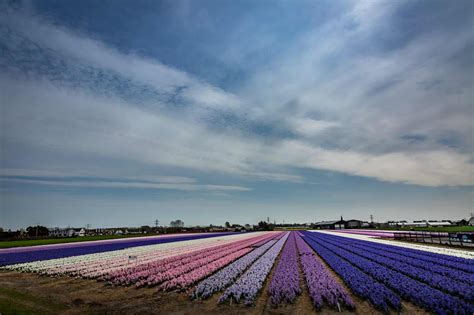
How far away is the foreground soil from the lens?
9.05 meters

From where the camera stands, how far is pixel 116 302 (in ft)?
33.9

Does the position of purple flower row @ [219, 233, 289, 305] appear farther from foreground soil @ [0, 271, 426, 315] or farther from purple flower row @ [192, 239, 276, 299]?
purple flower row @ [192, 239, 276, 299]

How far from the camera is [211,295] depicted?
11.0 m

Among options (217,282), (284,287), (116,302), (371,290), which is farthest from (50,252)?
(371,290)

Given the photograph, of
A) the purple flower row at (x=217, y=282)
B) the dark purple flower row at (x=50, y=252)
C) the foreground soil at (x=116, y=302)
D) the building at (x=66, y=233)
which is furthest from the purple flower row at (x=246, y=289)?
the building at (x=66, y=233)

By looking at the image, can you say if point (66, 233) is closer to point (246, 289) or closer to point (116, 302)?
point (116, 302)

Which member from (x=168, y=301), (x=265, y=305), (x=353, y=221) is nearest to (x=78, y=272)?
(x=168, y=301)

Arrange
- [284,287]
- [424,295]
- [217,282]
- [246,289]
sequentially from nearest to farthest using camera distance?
[424,295]
[246,289]
[284,287]
[217,282]

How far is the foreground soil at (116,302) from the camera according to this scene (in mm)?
9047

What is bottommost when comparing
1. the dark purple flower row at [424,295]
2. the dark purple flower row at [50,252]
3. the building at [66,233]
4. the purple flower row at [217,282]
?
the building at [66,233]

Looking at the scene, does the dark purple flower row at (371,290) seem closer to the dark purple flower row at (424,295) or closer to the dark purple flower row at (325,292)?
the dark purple flower row at (424,295)

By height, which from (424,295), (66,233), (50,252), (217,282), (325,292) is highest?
(424,295)

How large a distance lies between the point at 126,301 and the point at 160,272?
5.27 metres

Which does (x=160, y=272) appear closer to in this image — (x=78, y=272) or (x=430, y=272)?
(x=78, y=272)
